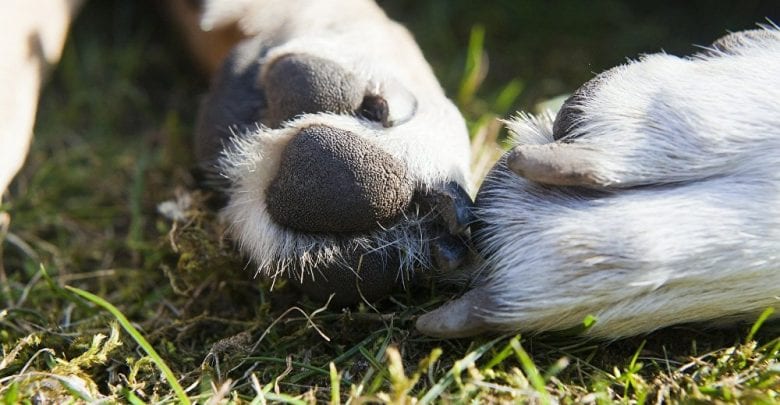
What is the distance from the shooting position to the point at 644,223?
1140 mm

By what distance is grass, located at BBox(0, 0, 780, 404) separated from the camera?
1232 millimetres

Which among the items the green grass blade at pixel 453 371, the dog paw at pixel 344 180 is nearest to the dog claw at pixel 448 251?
the dog paw at pixel 344 180

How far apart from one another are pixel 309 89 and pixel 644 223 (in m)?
0.60

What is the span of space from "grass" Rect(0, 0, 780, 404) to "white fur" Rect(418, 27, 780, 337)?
0.07 meters

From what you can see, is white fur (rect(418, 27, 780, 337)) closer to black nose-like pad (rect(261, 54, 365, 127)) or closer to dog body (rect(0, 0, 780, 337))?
dog body (rect(0, 0, 780, 337))

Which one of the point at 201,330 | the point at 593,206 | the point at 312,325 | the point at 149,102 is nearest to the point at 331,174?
the point at 312,325

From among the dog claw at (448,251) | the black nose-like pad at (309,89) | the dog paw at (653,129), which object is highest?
the dog paw at (653,129)

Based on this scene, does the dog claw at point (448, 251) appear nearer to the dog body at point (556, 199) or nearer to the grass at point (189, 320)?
the dog body at point (556, 199)

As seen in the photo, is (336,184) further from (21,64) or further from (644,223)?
(21,64)

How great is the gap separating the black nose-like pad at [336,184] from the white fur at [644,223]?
15 cm

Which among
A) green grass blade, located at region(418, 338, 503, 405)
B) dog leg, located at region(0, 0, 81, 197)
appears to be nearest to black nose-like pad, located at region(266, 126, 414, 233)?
green grass blade, located at region(418, 338, 503, 405)

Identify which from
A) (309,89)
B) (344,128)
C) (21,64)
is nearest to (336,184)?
(344,128)

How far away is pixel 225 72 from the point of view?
1.58 metres

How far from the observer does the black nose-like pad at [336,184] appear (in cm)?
119
